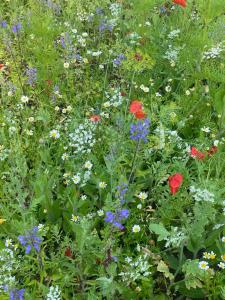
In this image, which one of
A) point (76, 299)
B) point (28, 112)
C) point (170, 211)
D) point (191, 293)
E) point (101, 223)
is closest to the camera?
point (76, 299)

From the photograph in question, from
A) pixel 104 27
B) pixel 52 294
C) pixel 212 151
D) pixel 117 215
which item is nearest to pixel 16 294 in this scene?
pixel 52 294

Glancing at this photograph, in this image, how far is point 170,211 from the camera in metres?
2.66

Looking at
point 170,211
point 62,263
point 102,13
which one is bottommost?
point 62,263

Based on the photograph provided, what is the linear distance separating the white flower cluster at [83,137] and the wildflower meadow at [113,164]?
13mm

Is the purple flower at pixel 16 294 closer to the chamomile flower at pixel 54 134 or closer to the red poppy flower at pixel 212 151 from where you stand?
the chamomile flower at pixel 54 134

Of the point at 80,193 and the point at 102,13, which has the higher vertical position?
the point at 102,13

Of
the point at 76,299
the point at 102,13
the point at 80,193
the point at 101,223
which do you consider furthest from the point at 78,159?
the point at 102,13

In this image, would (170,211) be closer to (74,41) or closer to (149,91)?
(149,91)

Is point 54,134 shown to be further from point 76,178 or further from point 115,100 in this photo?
point 115,100

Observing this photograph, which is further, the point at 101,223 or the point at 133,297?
the point at 101,223

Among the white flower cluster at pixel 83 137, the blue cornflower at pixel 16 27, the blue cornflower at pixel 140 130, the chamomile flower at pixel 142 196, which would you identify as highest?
the blue cornflower at pixel 16 27

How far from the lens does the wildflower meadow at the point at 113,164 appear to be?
7.52ft

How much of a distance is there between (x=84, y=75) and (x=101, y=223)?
5.38 ft

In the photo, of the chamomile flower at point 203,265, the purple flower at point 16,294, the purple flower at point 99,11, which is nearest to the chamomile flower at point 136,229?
the chamomile flower at point 203,265
